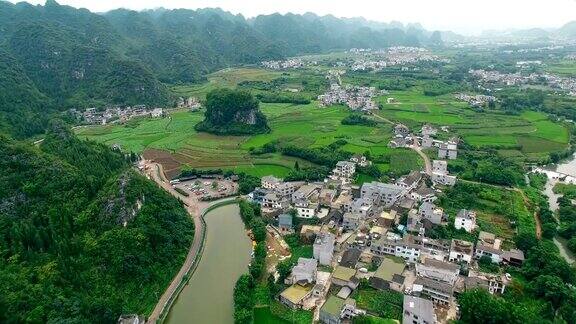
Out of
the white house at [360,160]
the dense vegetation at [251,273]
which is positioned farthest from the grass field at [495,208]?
the dense vegetation at [251,273]

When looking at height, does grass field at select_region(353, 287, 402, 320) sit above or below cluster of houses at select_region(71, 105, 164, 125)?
below

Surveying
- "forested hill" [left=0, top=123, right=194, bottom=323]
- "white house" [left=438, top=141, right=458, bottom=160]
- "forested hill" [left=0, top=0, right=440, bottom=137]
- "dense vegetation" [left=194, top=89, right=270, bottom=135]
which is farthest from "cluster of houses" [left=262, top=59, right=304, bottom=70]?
"forested hill" [left=0, top=123, right=194, bottom=323]

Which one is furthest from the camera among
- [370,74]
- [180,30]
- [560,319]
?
[180,30]

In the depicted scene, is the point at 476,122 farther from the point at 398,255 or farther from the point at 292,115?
the point at 398,255

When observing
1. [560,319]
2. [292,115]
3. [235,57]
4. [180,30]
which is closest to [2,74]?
[292,115]

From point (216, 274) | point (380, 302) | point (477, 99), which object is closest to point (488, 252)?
point (380, 302)

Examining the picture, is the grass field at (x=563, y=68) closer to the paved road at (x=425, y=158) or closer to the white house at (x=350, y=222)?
the paved road at (x=425, y=158)

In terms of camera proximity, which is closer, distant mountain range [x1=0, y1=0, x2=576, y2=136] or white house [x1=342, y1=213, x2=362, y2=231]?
white house [x1=342, y1=213, x2=362, y2=231]

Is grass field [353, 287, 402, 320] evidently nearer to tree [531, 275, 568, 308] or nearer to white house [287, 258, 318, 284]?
white house [287, 258, 318, 284]
